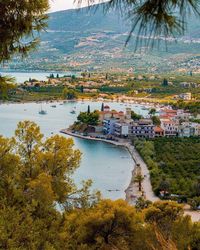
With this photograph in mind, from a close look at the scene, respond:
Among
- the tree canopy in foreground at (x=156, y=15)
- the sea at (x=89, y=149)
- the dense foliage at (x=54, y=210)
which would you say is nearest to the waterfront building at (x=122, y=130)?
the sea at (x=89, y=149)

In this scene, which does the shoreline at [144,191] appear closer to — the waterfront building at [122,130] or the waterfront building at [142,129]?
the waterfront building at [142,129]

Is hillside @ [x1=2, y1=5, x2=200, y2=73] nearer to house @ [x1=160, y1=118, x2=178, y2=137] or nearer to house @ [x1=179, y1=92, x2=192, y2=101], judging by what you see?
house @ [x1=179, y1=92, x2=192, y2=101]

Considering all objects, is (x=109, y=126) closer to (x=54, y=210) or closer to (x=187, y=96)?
(x=187, y=96)

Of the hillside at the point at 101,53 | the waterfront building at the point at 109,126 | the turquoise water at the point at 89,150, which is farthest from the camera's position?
the hillside at the point at 101,53

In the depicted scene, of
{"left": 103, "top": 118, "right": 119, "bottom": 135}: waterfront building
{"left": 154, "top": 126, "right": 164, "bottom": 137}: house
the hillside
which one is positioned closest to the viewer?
{"left": 154, "top": 126, "right": 164, "bottom": 137}: house

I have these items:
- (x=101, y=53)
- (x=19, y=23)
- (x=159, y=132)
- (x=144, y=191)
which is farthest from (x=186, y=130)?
(x=101, y=53)

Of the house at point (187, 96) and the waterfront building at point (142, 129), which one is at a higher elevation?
the house at point (187, 96)

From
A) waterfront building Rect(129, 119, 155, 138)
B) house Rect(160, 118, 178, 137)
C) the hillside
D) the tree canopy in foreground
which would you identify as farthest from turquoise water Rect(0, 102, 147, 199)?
the hillside
